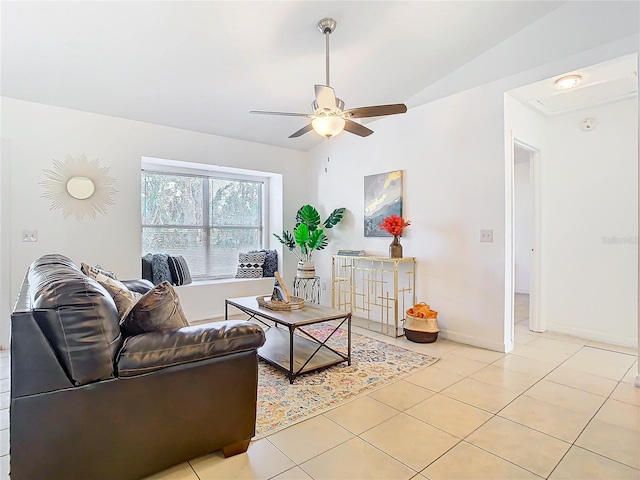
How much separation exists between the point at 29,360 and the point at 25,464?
395mm

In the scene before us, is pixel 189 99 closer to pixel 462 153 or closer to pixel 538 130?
pixel 462 153

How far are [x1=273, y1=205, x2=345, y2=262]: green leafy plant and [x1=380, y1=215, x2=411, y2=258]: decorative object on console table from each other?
1.03m

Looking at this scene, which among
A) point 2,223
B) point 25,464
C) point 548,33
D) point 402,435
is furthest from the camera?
point 2,223

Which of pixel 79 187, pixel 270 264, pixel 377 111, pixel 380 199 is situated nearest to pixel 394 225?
pixel 380 199

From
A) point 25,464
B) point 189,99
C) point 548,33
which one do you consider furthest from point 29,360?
point 548,33

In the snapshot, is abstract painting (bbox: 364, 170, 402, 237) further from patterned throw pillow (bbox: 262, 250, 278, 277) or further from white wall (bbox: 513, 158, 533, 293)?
white wall (bbox: 513, 158, 533, 293)

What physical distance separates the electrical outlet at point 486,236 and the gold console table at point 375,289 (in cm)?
81

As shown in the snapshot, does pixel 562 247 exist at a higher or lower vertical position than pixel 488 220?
lower

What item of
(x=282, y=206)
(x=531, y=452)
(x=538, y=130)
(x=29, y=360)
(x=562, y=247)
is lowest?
(x=531, y=452)

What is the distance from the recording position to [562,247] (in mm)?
3973

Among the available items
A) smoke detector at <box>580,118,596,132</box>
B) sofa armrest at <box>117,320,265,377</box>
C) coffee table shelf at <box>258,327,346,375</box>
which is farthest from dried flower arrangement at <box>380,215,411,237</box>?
sofa armrest at <box>117,320,265,377</box>

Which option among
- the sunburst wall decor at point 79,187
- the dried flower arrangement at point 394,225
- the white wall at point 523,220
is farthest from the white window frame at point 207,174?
the white wall at point 523,220

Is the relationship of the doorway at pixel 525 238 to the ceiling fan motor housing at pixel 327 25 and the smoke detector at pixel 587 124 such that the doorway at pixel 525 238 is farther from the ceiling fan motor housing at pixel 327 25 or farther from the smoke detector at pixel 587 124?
the ceiling fan motor housing at pixel 327 25

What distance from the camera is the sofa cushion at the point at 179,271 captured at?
4406 mm
